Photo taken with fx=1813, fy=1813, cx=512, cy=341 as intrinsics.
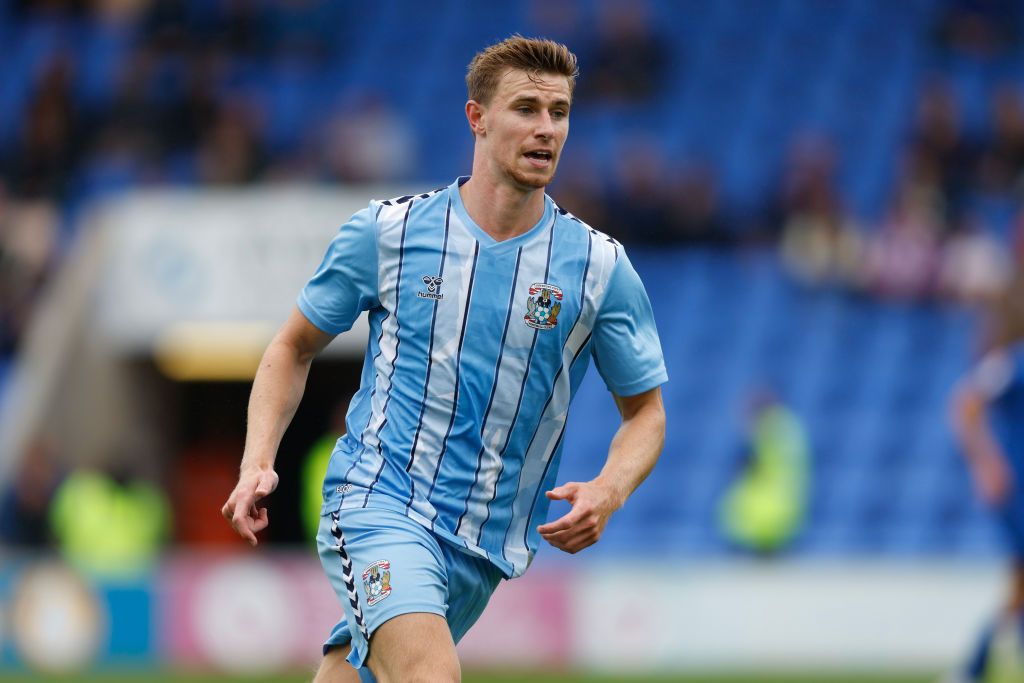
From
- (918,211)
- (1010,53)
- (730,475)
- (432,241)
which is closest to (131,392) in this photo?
(730,475)

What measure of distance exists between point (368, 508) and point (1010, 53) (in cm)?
1699

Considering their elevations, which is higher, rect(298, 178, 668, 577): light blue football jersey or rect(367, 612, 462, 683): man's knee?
Result: rect(298, 178, 668, 577): light blue football jersey

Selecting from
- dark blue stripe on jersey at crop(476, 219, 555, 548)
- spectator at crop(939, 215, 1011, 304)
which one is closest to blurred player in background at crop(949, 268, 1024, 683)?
dark blue stripe on jersey at crop(476, 219, 555, 548)

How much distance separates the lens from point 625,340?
217 inches

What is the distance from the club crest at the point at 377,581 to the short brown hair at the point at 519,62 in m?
1.44

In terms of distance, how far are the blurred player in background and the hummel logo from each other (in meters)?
4.48

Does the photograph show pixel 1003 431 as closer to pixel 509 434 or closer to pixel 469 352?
pixel 509 434

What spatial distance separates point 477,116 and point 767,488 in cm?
1105

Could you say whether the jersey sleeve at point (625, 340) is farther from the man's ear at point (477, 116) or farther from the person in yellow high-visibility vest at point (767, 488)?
the person in yellow high-visibility vest at point (767, 488)

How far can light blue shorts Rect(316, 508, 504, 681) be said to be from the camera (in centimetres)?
513

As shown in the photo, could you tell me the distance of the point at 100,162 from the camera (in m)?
19.7

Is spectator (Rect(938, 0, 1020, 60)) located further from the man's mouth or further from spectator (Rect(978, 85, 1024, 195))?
the man's mouth

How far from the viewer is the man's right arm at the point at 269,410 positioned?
5.09 metres

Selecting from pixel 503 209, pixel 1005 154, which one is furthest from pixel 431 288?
pixel 1005 154
